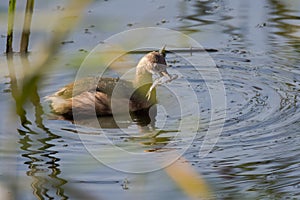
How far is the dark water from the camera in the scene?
388cm

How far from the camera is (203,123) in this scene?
530 centimetres

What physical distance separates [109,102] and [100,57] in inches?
159

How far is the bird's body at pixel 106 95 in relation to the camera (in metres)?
5.88

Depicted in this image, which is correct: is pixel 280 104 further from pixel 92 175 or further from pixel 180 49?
pixel 92 175

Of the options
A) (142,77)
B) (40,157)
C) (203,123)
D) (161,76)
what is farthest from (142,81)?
(40,157)

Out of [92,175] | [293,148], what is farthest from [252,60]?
[92,175]

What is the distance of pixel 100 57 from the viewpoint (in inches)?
75.5

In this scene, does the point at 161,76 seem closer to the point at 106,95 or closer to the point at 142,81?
the point at 142,81

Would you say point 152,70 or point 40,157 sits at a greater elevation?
point 152,70

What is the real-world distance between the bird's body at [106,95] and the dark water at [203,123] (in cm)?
15

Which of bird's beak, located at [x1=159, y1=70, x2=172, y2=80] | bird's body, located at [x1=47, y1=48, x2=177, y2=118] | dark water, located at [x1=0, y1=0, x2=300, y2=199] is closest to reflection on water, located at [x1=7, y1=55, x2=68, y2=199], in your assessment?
dark water, located at [x1=0, y1=0, x2=300, y2=199]

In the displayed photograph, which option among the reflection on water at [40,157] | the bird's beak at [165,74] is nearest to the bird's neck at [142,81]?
the bird's beak at [165,74]

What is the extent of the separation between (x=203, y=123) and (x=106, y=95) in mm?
1046

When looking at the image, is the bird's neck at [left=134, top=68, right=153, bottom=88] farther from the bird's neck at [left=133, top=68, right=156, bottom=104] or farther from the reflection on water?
the reflection on water
